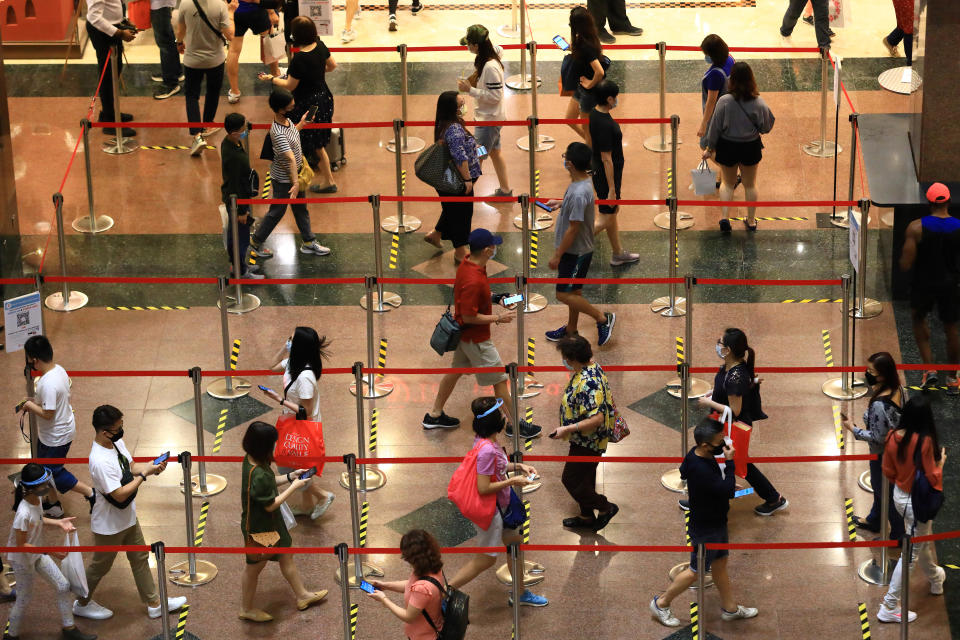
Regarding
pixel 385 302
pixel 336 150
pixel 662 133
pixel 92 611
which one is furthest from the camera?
pixel 662 133

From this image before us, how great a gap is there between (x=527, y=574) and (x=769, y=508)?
1866mm

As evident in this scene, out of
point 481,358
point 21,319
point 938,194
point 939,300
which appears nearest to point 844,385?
point 939,300

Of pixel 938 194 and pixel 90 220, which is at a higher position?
pixel 938 194

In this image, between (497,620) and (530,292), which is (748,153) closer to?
(530,292)

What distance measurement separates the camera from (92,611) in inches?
402

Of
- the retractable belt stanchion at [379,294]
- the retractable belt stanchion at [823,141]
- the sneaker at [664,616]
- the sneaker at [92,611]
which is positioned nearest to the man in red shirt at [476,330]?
the retractable belt stanchion at [379,294]

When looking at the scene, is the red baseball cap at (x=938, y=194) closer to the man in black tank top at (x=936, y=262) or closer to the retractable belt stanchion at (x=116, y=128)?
the man in black tank top at (x=936, y=262)

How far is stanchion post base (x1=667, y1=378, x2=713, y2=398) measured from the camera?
41.1 feet

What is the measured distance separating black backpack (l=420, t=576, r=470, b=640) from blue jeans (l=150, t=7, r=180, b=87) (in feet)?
35.6

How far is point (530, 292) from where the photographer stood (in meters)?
14.0

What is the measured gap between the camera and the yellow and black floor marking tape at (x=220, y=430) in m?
12.0

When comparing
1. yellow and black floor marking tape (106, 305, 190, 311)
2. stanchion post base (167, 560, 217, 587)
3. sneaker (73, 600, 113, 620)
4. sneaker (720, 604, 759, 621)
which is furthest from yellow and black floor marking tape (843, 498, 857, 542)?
yellow and black floor marking tape (106, 305, 190, 311)

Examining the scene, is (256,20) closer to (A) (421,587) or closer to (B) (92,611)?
(B) (92,611)

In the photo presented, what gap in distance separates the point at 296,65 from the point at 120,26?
3118 millimetres
